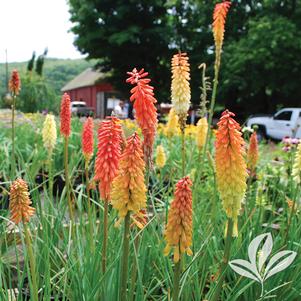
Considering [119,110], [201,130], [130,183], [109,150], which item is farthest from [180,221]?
[119,110]

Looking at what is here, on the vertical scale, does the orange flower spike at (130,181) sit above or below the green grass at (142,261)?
above

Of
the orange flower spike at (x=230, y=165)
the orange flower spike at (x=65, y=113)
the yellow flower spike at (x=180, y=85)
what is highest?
the yellow flower spike at (x=180, y=85)

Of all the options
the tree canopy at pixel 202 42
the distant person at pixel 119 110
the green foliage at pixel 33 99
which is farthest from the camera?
the green foliage at pixel 33 99

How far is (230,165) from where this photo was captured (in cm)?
150

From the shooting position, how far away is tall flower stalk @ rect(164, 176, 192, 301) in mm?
1352

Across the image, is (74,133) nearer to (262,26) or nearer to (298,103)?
(262,26)

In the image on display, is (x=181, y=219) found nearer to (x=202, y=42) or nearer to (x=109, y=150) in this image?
(x=109, y=150)

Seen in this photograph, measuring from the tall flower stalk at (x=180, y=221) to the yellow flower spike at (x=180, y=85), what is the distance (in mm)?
1084

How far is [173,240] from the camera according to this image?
1.40 metres

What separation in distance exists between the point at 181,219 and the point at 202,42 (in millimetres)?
29127

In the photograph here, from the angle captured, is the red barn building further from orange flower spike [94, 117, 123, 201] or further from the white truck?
orange flower spike [94, 117, 123, 201]

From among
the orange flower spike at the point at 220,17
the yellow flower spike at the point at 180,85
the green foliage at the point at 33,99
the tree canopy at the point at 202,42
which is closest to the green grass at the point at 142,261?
the yellow flower spike at the point at 180,85

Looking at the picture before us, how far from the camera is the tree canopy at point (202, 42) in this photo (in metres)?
24.6

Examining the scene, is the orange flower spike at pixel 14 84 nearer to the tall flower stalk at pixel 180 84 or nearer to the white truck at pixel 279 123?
the tall flower stalk at pixel 180 84
